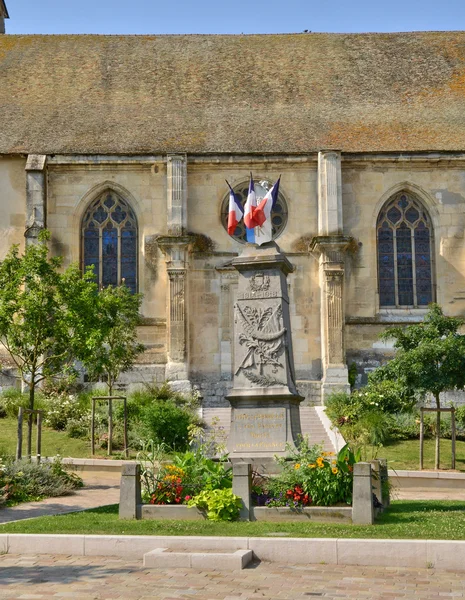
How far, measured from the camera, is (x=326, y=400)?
27.0 metres

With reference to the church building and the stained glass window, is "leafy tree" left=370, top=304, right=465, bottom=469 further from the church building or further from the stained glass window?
the stained glass window

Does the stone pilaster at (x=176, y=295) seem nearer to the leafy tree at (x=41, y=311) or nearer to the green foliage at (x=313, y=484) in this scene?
the leafy tree at (x=41, y=311)

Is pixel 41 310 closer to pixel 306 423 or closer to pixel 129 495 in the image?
pixel 129 495

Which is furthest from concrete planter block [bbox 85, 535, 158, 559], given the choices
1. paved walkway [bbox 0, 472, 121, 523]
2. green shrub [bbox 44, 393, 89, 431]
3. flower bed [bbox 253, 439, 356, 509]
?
green shrub [bbox 44, 393, 89, 431]

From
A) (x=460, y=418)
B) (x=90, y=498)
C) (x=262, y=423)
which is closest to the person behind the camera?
(x=262, y=423)

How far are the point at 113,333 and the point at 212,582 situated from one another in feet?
49.2

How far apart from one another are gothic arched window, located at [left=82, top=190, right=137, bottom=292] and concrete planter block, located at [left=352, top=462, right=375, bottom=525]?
18379 millimetres

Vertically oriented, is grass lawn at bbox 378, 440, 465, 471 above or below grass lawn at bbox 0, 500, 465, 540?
above

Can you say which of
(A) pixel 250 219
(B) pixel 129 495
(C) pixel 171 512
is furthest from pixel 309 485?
(A) pixel 250 219

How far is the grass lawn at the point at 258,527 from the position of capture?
440 inches

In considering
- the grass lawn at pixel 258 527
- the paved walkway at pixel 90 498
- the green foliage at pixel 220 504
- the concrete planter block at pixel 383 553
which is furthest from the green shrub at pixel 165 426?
the concrete planter block at pixel 383 553

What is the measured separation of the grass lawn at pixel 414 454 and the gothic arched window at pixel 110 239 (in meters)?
10.9

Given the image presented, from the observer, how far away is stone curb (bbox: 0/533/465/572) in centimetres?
994

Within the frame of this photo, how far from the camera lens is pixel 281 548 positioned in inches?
401
